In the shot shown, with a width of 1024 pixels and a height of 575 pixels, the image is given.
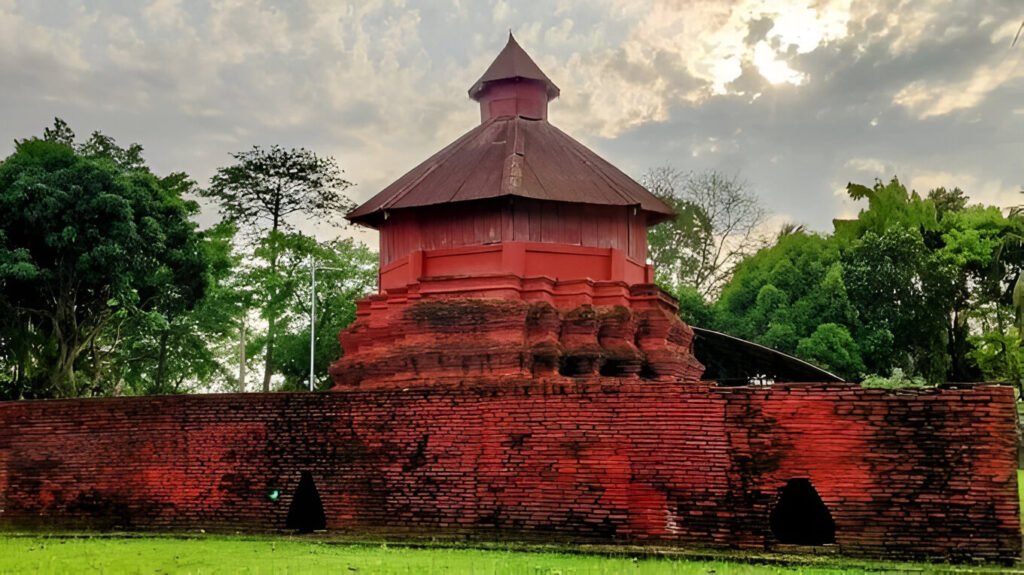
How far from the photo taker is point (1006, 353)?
28.6m

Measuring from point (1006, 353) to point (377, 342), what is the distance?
70.0 feet

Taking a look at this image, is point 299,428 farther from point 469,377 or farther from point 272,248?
point 272,248

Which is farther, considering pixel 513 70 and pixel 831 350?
pixel 831 350

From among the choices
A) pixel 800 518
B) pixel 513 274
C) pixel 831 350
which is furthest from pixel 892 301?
pixel 800 518

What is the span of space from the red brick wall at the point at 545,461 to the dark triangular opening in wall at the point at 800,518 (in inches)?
24.2

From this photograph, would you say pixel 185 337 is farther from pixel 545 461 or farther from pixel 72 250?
pixel 545 461

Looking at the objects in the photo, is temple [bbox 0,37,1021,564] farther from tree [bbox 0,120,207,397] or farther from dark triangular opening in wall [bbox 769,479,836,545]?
tree [bbox 0,120,207,397]

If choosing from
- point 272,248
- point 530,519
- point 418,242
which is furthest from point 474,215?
point 272,248

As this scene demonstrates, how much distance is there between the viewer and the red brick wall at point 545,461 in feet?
28.9

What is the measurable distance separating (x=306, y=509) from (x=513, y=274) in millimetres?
4014

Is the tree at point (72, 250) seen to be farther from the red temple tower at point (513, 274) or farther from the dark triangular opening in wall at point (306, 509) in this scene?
the dark triangular opening in wall at point (306, 509)

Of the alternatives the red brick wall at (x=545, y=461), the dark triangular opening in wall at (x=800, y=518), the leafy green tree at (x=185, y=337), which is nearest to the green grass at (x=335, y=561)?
the red brick wall at (x=545, y=461)

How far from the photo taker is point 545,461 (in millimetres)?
9867

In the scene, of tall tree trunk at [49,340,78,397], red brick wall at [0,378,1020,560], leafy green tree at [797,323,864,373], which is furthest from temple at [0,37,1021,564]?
leafy green tree at [797,323,864,373]
